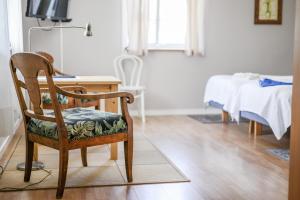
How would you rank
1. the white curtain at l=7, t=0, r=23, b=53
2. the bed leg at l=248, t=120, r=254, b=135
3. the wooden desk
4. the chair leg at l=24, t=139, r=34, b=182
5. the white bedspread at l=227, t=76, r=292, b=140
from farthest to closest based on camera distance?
the bed leg at l=248, t=120, r=254, b=135
the white curtain at l=7, t=0, r=23, b=53
the white bedspread at l=227, t=76, r=292, b=140
the wooden desk
the chair leg at l=24, t=139, r=34, b=182

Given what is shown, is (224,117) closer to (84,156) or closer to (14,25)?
(84,156)

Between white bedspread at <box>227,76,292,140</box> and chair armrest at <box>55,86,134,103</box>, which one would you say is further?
white bedspread at <box>227,76,292,140</box>

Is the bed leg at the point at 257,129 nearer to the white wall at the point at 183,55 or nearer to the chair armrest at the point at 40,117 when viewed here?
the white wall at the point at 183,55

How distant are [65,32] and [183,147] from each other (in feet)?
7.99

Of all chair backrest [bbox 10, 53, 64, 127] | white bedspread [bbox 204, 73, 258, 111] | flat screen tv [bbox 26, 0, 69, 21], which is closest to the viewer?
chair backrest [bbox 10, 53, 64, 127]

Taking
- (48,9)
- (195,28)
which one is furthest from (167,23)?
(48,9)

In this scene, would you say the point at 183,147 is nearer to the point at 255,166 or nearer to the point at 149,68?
the point at 255,166

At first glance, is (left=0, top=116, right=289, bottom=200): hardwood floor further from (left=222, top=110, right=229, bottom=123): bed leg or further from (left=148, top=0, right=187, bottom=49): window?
(left=148, top=0, right=187, bottom=49): window

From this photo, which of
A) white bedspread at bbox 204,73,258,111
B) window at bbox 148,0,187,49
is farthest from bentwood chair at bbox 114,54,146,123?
white bedspread at bbox 204,73,258,111

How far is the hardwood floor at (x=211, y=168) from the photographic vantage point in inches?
95.7

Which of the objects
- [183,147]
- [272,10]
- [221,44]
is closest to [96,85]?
[183,147]

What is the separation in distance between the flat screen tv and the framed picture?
2704 mm

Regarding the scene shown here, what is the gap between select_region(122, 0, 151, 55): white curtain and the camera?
17.2 ft

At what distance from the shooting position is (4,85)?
3.32 meters
